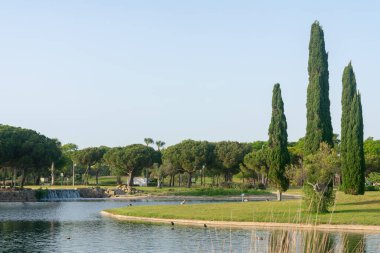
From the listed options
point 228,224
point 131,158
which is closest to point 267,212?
point 228,224

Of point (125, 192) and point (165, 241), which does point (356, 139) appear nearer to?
point (165, 241)

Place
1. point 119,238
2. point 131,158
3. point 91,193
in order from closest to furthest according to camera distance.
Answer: point 119,238, point 91,193, point 131,158

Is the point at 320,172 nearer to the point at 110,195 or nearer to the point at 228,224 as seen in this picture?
the point at 228,224

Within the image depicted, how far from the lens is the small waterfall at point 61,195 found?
81344 mm

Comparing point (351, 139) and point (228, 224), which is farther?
point (351, 139)

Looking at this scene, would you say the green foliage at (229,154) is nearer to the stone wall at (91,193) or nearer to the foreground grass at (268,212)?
the stone wall at (91,193)

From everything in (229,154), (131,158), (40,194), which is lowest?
(40,194)

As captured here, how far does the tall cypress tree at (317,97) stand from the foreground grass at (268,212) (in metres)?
5.31

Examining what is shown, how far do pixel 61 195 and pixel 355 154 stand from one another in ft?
165

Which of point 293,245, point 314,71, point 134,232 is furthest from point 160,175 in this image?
point 293,245

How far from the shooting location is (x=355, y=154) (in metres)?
46.2

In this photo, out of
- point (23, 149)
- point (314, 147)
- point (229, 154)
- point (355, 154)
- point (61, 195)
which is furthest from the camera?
point (229, 154)

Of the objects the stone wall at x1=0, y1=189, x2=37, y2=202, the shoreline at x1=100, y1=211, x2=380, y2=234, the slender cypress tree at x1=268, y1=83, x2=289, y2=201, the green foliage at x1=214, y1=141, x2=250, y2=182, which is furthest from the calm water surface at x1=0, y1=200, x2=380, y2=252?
the green foliage at x1=214, y1=141, x2=250, y2=182

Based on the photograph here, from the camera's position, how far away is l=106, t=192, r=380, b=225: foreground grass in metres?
37.3
